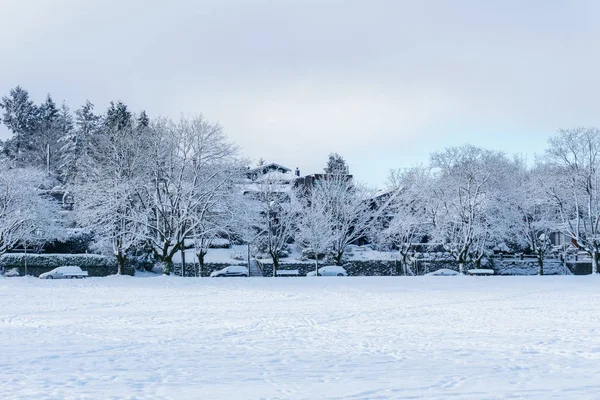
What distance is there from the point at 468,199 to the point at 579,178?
29.1 ft

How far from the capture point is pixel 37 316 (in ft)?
71.7

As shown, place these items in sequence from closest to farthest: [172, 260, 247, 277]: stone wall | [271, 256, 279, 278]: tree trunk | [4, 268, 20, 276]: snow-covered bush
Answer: [4, 268, 20, 276]: snow-covered bush
[271, 256, 279, 278]: tree trunk
[172, 260, 247, 277]: stone wall

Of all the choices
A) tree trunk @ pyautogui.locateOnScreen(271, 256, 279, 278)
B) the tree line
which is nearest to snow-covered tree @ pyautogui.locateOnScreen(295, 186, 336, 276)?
the tree line

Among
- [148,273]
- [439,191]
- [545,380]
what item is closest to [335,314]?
[545,380]

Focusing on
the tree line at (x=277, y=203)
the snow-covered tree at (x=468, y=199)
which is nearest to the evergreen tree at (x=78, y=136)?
the tree line at (x=277, y=203)

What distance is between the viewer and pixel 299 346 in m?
15.3

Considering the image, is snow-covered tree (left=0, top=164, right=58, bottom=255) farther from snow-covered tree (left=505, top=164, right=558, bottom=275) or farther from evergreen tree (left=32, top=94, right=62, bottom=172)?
snow-covered tree (left=505, top=164, right=558, bottom=275)

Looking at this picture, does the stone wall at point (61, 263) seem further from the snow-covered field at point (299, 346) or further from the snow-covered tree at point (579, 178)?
the snow-covered tree at point (579, 178)

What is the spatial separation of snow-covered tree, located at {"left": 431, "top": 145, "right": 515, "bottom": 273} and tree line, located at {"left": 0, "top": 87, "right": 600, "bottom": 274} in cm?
11

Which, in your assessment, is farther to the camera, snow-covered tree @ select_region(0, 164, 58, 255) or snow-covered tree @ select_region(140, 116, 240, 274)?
snow-covered tree @ select_region(0, 164, 58, 255)

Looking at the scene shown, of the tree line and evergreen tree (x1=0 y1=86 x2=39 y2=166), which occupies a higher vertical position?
evergreen tree (x1=0 y1=86 x2=39 y2=166)

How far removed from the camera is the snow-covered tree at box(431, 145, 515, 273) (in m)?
51.3

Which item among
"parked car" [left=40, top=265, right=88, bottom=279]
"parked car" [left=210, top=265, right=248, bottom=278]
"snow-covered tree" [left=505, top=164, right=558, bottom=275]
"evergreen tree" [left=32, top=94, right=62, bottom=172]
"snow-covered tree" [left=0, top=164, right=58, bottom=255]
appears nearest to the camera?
"parked car" [left=40, top=265, right=88, bottom=279]

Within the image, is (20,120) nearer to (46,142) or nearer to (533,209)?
(46,142)
